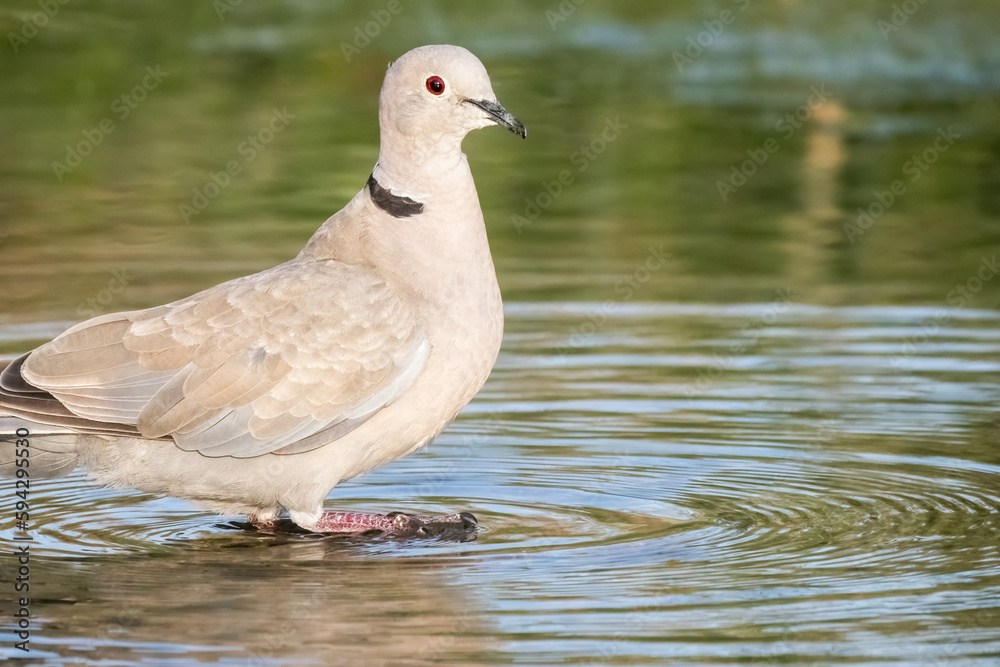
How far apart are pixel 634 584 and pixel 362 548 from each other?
1.23m

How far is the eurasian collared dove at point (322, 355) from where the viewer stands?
7.06 m

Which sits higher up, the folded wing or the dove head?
the dove head

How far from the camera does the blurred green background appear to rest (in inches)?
496

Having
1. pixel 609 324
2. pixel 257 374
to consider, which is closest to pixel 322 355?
pixel 257 374

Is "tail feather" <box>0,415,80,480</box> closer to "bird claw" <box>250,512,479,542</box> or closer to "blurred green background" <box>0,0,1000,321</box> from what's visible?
"bird claw" <box>250,512,479,542</box>

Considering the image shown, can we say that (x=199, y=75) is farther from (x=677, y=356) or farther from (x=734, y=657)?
(x=734, y=657)

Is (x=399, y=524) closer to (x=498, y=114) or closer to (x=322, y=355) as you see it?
(x=322, y=355)

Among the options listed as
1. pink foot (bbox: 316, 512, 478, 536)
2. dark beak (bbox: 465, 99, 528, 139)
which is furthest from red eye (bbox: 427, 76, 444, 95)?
pink foot (bbox: 316, 512, 478, 536)

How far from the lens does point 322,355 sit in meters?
7.10

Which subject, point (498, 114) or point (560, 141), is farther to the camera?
point (560, 141)

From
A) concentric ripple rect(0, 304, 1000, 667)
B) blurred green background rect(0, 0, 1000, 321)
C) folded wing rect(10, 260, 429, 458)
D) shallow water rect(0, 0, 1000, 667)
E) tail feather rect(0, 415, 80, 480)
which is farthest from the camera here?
blurred green background rect(0, 0, 1000, 321)

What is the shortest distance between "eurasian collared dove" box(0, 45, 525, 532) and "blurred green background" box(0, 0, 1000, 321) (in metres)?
4.11

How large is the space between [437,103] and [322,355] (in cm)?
108

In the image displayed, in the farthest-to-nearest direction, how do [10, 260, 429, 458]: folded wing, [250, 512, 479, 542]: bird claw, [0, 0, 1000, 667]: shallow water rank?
[250, 512, 479, 542]: bird claw, [10, 260, 429, 458]: folded wing, [0, 0, 1000, 667]: shallow water
